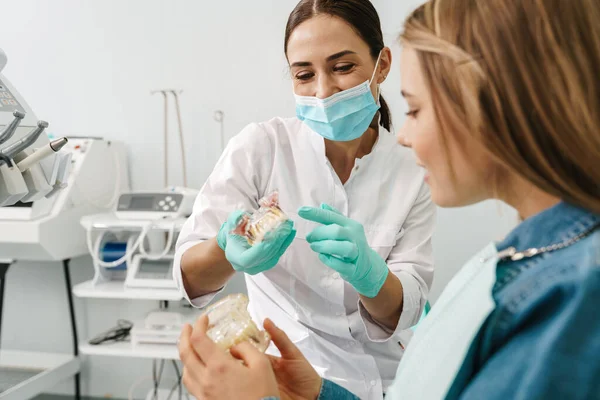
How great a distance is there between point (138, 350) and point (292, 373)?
1.47 metres

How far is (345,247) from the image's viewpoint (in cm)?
105

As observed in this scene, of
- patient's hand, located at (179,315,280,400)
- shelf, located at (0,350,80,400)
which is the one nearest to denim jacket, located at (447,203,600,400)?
patient's hand, located at (179,315,280,400)

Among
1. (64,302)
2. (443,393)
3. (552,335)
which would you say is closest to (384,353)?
(443,393)

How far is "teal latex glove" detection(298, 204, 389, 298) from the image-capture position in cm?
106

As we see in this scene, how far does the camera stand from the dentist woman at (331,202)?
4.17 ft

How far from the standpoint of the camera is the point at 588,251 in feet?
1.62

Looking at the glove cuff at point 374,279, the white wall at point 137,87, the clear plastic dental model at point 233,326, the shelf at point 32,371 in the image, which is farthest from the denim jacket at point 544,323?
the shelf at point 32,371

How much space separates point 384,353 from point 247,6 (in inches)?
76.8

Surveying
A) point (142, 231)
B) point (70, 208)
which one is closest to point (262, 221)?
point (142, 231)

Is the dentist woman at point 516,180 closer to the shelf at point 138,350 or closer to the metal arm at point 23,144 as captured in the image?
the metal arm at point 23,144

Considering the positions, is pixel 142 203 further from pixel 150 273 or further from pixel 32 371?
pixel 32 371

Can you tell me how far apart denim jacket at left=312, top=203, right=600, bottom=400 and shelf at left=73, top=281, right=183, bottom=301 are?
1739 mm

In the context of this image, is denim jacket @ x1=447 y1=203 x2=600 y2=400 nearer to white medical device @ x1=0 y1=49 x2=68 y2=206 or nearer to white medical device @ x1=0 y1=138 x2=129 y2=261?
white medical device @ x1=0 y1=49 x2=68 y2=206

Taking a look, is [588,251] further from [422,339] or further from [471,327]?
[422,339]
